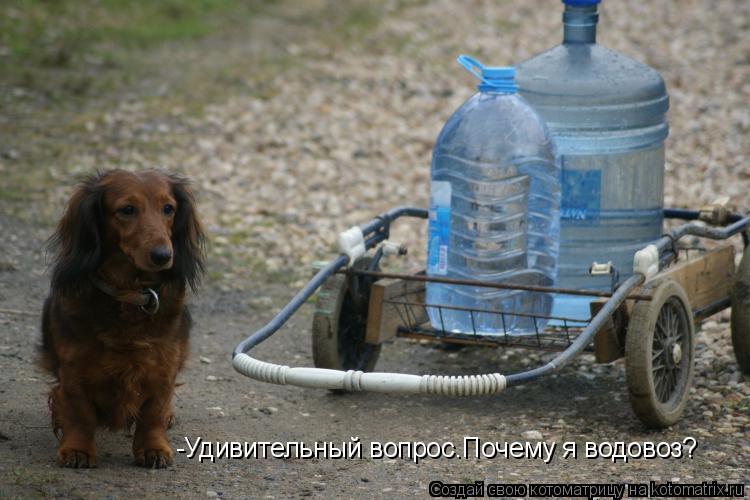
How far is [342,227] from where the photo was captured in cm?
792

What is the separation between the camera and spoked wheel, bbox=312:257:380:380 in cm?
498

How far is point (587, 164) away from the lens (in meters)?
5.37

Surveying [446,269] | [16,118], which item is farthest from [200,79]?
[446,269]

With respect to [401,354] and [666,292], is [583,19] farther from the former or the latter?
[401,354]

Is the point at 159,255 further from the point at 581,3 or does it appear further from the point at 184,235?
the point at 581,3

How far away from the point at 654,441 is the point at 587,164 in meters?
1.45

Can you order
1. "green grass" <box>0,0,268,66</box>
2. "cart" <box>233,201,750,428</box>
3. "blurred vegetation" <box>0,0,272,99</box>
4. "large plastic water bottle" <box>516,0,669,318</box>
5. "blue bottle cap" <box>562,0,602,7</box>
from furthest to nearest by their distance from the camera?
"green grass" <box>0,0,268,66</box> → "blurred vegetation" <box>0,0,272,99</box> → "large plastic water bottle" <box>516,0,669,318</box> → "blue bottle cap" <box>562,0,602,7</box> → "cart" <box>233,201,750,428</box>

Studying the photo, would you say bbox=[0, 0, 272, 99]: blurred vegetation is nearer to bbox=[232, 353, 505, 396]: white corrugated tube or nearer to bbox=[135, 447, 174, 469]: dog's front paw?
bbox=[135, 447, 174, 469]: dog's front paw

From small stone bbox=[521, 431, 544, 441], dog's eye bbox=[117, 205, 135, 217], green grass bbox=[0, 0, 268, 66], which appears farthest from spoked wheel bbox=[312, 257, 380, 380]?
green grass bbox=[0, 0, 268, 66]

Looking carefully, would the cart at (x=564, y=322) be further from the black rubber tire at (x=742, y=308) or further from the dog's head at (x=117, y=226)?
the dog's head at (x=117, y=226)

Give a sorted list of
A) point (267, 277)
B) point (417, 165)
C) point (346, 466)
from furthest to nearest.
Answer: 1. point (417, 165)
2. point (267, 277)
3. point (346, 466)

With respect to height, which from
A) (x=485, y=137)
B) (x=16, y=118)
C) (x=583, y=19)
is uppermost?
(x=583, y=19)

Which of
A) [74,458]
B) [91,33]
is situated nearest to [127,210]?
[74,458]

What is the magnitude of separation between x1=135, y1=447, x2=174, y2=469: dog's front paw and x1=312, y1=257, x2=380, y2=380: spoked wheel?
1027 millimetres
